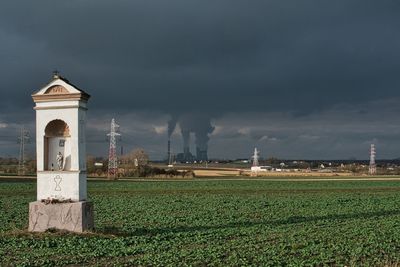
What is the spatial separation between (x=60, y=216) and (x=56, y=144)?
2.95 meters

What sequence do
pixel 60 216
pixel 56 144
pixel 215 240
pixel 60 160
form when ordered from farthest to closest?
1. pixel 56 144
2. pixel 60 160
3. pixel 60 216
4. pixel 215 240

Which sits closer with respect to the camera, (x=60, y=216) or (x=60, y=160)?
(x=60, y=216)

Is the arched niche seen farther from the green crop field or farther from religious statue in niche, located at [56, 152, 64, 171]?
the green crop field

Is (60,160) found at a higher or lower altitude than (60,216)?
higher

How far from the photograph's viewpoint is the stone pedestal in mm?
19828

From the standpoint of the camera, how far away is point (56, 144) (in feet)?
69.7

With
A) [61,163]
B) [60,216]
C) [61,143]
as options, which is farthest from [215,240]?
[61,143]

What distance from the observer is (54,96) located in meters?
20.5

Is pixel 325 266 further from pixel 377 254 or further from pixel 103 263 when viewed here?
pixel 103 263

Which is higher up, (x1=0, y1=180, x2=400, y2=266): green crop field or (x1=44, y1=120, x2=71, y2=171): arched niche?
(x1=44, y1=120, x2=71, y2=171): arched niche

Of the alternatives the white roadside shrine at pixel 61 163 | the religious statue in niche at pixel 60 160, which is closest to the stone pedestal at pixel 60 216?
the white roadside shrine at pixel 61 163

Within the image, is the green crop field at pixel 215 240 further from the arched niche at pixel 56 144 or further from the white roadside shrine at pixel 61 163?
the arched niche at pixel 56 144

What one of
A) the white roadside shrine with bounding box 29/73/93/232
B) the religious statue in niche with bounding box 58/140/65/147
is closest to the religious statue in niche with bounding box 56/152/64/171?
the white roadside shrine with bounding box 29/73/93/232

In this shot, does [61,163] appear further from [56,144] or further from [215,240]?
[215,240]
